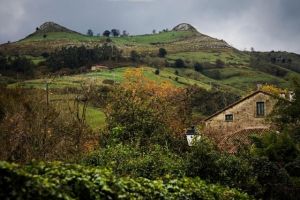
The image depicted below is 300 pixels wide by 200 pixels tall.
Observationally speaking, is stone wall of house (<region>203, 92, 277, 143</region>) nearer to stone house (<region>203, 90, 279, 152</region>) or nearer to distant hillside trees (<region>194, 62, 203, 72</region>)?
stone house (<region>203, 90, 279, 152</region>)

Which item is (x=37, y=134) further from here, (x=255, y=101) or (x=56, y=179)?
(x=255, y=101)

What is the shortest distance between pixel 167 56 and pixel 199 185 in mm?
147611

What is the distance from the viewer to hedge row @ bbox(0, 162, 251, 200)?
10.5 m

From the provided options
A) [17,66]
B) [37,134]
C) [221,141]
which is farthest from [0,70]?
[37,134]

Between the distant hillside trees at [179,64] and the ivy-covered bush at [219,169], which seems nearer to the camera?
the ivy-covered bush at [219,169]

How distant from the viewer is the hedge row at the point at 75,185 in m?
10.5

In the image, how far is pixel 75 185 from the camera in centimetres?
1211

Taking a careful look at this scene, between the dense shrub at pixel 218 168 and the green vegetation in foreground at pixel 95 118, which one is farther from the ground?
the dense shrub at pixel 218 168

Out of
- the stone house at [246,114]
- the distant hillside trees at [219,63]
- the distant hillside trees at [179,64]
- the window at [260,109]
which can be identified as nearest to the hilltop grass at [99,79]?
the distant hillside trees at [179,64]

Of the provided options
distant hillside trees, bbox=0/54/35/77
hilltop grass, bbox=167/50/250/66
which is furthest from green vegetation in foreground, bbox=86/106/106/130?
hilltop grass, bbox=167/50/250/66

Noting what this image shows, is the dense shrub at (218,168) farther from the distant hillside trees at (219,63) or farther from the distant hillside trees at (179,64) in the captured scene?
the distant hillside trees at (219,63)

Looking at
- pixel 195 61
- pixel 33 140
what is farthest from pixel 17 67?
pixel 33 140

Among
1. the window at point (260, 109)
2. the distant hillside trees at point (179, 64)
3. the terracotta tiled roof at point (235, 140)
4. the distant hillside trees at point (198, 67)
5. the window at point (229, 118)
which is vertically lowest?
the terracotta tiled roof at point (235, 140)

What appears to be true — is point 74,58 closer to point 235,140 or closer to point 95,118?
point 95,118
